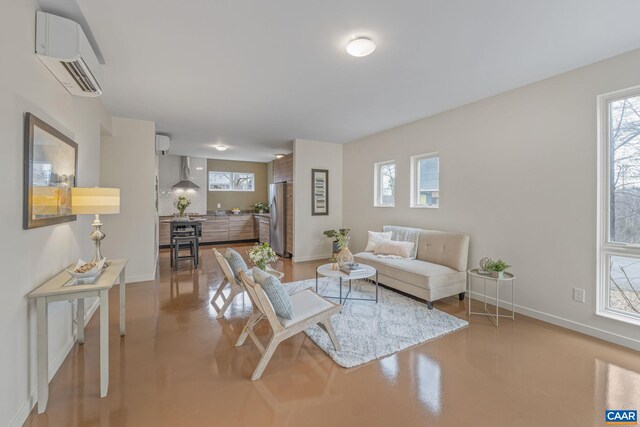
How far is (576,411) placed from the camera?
68.6 inches

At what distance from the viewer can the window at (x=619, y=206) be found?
2.53 metres

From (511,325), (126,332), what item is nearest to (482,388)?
(511,325)

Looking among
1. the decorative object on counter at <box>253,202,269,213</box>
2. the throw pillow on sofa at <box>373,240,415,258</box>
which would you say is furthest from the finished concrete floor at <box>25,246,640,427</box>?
the decorative object on counter at <box>253,202,269,213</box>

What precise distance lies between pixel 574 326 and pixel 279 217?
5268 mm

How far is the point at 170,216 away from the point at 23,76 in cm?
682

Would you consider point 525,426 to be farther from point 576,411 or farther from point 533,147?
point 533,147

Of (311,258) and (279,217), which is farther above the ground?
(279,217)

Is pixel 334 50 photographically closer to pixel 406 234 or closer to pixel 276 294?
pixel 276 294

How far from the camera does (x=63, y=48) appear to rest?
6.25 ft

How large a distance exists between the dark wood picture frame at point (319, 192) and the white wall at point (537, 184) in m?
2.52

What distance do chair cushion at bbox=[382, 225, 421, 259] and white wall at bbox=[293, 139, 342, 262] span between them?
1747mm

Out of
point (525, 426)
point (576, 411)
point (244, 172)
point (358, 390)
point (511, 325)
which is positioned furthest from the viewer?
point (244, 172)

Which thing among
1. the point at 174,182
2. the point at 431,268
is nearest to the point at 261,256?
the point at 431,268

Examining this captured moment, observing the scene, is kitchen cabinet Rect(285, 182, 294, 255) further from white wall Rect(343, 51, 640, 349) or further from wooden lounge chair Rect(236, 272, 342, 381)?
wooden lounge chair Rect(236, 272, 342, 381)
